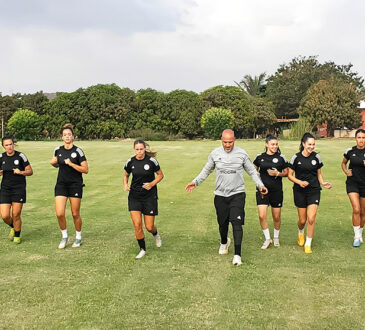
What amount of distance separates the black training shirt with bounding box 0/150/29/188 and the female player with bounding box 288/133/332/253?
5197 millimetres

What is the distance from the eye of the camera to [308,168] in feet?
24.9

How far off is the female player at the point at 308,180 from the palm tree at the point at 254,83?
78.3 metres

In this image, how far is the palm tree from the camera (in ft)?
275

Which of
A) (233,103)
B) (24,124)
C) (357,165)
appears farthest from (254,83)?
(357,165)

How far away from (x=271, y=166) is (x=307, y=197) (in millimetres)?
865

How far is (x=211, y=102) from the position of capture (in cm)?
6259

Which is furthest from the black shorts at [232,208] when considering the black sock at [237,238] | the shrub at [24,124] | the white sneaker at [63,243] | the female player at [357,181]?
the shrub at [24,124]

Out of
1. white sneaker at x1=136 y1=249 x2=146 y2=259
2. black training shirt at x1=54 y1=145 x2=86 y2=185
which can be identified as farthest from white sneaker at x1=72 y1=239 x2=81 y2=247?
white sneaker at x1=136 y1=249 x2=146 y2=259

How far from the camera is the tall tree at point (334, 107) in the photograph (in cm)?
5406

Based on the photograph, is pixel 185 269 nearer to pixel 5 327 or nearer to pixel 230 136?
pixel 230 136

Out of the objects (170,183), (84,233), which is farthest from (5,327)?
(170,183)

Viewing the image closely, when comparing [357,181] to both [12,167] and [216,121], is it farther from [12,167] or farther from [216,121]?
[216,121]

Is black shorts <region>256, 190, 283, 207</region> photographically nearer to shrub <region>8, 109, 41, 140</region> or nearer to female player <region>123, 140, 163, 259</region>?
female player <region>123, 140, 163, 259</region>

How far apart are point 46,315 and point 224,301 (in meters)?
2.17
